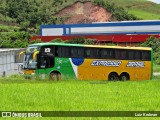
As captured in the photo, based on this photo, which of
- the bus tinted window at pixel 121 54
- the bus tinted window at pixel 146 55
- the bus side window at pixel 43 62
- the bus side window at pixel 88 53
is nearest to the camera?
the bus side window at pixel 43 62

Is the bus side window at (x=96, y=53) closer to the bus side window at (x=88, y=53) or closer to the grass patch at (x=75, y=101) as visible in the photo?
the bus side window at (x=88, y=53)

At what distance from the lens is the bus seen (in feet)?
114

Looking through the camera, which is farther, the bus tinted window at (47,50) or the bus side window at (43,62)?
the bus tinted window at (47,50)

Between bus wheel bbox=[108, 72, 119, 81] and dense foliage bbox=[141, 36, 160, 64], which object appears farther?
dense foliage bbox=[141, 36, 160, 64]

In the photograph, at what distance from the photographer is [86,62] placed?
36.2 meters

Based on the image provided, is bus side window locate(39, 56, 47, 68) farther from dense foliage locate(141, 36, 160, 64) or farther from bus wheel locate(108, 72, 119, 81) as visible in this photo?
dense foliage locate(141, 36, 160, 64)

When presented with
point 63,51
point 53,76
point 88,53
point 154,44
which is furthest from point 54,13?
point 53,76

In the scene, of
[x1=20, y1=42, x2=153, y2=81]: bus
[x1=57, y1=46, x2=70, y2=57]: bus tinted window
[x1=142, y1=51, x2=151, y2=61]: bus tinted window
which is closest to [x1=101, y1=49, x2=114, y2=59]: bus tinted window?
[x1=20, y1=42, x2=153, y2=81]: bus

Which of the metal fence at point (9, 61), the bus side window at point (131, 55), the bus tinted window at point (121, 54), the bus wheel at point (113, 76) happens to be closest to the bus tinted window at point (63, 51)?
the bus wheel at point (113, 76)

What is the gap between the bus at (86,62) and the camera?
114ft

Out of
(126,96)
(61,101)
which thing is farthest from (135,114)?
(126,96)

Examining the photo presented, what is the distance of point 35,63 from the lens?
114ft

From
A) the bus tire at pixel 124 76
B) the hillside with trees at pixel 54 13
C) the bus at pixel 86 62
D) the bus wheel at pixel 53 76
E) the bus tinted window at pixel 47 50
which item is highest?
the hillside with trees at pixel 54 13

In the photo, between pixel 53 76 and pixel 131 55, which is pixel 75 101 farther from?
pixel 131 55
